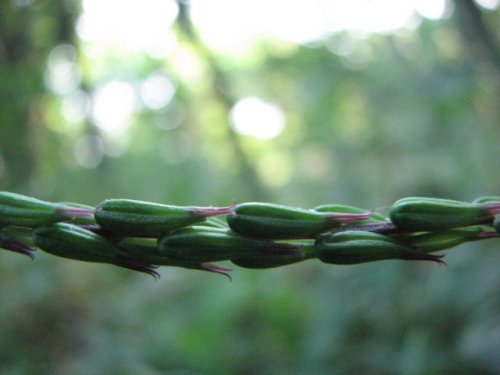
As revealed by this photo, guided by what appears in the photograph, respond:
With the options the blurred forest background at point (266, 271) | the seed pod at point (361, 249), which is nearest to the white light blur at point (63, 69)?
the blurred forest background at point (266, 271)

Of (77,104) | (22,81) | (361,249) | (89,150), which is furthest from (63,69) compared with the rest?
(361,249)

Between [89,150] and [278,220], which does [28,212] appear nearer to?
[278,220]

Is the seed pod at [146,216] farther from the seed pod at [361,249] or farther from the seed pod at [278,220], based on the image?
the seed pod at [361,249]

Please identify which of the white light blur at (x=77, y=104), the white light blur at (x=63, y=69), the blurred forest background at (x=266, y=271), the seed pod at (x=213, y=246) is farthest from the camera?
the white light blur at (x=77, y=104)

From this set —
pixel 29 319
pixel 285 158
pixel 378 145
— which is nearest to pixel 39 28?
pixel 29 319

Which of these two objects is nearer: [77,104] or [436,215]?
[436,215]

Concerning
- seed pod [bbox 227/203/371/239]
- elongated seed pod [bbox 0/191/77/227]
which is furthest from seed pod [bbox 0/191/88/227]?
seed pod [bbox 227/203/371/239]
